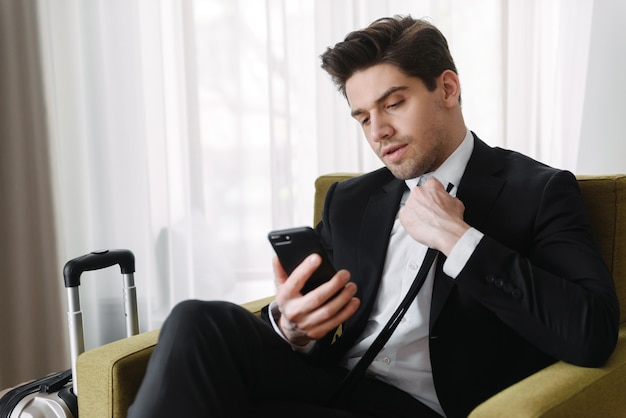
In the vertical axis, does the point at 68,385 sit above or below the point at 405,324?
below

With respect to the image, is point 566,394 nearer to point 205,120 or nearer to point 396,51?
point 396,51

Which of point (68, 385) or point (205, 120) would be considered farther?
point (205, 120)

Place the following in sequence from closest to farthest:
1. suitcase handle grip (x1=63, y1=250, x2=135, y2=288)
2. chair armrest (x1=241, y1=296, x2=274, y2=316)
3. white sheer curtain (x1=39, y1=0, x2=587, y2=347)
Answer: suitcase handle grip (x1=63, y1=250, x2=135, y2=288), chair armrest (x1=241, y1=296, x2=274, y2=316), white sheer curtain (x1=39, y1=0, x2=587, y2=347)

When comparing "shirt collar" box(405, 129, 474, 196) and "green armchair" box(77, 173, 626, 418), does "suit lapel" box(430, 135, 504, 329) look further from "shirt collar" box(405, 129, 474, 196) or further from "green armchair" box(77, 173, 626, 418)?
"green armchair" box(77, 173, 626, 418)

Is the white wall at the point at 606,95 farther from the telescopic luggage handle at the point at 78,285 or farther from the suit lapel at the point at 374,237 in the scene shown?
the telescopic luggage handle at the point at 78,285

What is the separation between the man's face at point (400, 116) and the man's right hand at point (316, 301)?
0.40 metres

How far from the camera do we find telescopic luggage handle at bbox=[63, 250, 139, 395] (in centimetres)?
160

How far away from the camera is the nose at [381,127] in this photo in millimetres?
1480

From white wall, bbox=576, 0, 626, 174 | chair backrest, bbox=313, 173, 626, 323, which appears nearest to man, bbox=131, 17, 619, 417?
chair backrest, bbox=313, 173, 626, 323

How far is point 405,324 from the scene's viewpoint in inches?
55.0

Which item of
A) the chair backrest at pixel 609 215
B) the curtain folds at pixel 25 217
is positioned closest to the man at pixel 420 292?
the chair backrest at pixel 609 215

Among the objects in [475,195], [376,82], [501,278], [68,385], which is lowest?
[68,385]

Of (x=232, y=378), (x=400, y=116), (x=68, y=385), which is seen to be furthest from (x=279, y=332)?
(x=68, y=385)

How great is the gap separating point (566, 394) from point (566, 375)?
0.07m
